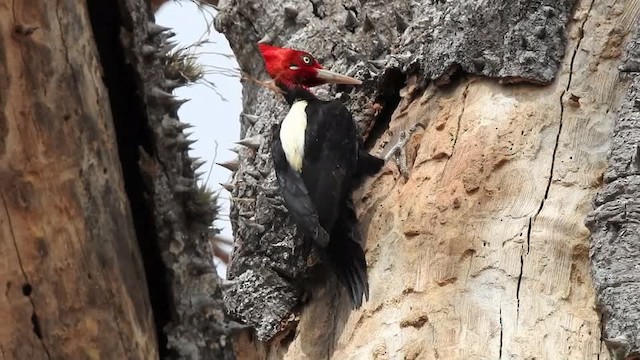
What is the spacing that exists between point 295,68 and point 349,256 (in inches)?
35.8

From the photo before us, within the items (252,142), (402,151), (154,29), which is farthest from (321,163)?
(154,29)

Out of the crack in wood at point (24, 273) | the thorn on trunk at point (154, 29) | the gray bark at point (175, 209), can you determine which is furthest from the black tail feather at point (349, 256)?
the crack in wood at point (24, 273)

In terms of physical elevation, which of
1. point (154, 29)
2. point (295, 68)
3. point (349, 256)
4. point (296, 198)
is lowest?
point (349, 256)

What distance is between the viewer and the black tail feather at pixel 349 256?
10.6ft

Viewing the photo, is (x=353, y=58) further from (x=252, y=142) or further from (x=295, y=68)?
(x=252, y=142)

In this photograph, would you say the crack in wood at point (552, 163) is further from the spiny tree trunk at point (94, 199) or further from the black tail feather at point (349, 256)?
the spiny tree trunk at point (94, 199)

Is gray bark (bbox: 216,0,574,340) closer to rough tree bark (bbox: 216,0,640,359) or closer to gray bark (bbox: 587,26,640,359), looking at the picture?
rough tree bark (bbox: 216,0,640,359)

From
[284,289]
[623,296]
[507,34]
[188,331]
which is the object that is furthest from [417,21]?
[188,331]

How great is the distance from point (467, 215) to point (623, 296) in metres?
0.51

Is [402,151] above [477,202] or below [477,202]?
above

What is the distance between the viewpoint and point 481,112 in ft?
10.7

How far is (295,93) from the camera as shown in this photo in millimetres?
4223

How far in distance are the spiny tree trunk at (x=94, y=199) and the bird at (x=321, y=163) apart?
1.35 metres

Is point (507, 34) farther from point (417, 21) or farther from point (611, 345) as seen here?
point (611, 345)
